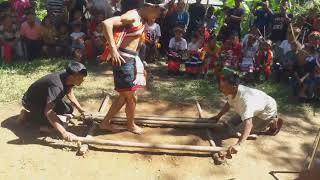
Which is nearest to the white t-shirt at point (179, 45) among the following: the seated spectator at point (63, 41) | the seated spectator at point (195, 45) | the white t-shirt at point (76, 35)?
the seated spectator at point (195, 45)

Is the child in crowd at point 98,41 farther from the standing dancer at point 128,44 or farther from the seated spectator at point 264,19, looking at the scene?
the standing dancer at point 128,44

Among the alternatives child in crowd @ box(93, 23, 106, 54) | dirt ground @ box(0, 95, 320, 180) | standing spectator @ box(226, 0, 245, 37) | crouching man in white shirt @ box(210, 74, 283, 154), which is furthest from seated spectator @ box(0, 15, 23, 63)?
crouching man in white shirt @ box(210, 74, 283, 154)

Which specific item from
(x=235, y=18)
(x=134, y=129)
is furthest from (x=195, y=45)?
(x=134, y=129)

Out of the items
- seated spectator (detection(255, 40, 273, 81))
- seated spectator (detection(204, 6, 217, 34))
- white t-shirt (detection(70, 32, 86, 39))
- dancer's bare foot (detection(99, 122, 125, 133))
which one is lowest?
dancer's bare foot (detection(99, 122, 125, 133))

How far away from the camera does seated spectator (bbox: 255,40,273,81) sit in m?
8.95

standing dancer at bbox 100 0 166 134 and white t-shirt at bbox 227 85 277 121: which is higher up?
standing dancer at bbox 100 0 166 134

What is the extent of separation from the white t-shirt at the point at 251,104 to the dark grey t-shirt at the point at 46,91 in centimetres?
217

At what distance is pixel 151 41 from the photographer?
393 inches

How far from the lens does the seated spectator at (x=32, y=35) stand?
9.81 m

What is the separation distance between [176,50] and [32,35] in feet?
10.2

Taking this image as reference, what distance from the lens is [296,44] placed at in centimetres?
896

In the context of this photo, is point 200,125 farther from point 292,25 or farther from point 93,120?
point 292,25

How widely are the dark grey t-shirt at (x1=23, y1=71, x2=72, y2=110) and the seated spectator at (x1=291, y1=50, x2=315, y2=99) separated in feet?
14.1

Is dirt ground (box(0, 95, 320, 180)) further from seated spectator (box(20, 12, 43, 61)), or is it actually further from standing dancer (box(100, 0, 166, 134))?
seated spectator (box(20, 12, 43, 61))
